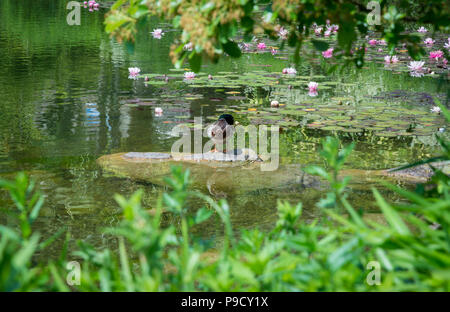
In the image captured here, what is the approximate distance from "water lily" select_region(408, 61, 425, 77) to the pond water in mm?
149

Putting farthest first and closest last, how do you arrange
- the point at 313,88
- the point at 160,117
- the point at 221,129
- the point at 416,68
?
1. the point at 416,68
2. the point at 313,88
3. the point at 160,117
4. the point at 221,129

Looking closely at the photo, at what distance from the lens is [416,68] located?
8672 mm

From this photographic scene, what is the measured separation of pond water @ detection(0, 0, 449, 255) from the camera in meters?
4.38

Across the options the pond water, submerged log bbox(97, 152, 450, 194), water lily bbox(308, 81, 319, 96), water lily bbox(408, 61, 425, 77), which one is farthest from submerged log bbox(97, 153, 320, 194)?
water lily bbox(408, 61, 425, 77)

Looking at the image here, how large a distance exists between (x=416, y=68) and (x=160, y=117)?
4.18 metres

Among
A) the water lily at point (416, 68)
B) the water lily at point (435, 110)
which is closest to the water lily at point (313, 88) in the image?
the water lily at point (435, 110)

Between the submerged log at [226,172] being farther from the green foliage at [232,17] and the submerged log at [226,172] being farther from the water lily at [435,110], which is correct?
the green foliage at [232,17]

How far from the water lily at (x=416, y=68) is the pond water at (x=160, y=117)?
0.15 meters

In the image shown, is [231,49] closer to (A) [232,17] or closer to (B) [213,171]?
(A) [232,17]

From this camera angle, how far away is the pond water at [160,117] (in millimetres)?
4383

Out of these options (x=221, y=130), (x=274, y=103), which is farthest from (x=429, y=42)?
(x=221, y=130)

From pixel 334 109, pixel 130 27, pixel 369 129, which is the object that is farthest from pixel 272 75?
pixel 130 27
